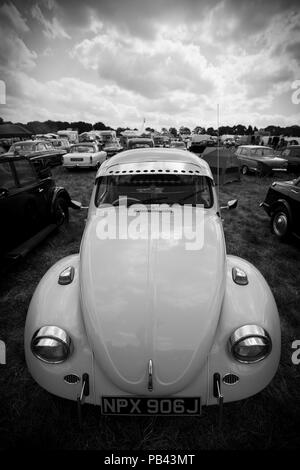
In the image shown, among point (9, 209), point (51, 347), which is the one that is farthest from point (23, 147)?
point (51, 347)

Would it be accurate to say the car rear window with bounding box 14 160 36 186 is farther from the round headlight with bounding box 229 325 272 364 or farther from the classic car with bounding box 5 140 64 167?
the classic car with bounding box 5 140 64 167

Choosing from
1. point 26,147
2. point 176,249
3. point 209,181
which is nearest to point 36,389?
point 176,249

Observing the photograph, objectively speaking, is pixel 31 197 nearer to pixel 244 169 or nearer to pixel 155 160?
pixel 155 160

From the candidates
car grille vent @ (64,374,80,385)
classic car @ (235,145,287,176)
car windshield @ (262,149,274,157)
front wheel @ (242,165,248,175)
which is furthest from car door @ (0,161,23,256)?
car windshield @ (262,149,274,157)

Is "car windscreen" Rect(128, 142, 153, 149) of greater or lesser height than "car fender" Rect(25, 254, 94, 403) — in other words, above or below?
above

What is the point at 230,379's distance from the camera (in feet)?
6.77

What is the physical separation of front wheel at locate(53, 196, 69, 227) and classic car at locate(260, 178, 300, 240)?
216 inches

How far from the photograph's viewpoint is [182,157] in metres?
3.81

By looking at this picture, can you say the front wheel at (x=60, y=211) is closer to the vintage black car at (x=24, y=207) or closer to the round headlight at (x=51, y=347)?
the vintage black car at (x=24, y=207)

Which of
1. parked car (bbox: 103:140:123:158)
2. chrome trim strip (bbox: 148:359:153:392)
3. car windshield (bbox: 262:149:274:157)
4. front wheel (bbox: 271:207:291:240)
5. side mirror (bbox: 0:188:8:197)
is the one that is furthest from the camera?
parked car (bbox: 103:140:123:158)

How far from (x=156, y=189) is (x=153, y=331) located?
2.00m

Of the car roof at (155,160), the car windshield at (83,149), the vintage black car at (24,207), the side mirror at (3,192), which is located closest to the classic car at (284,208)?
the car roof at (155,160)

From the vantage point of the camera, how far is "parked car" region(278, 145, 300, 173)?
1449cm

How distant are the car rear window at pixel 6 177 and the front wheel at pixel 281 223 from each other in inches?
239
